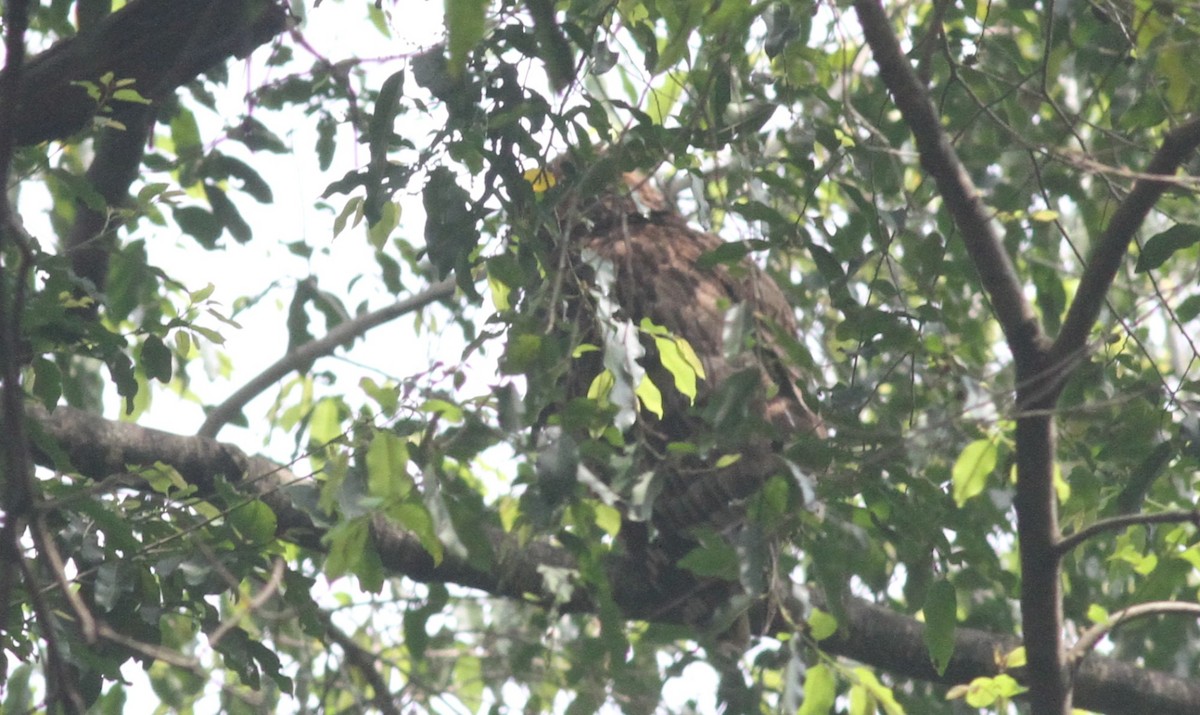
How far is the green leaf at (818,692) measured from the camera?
196cm

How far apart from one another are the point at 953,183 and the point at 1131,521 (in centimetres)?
55

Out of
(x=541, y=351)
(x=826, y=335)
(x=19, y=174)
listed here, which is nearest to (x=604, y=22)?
(x=541, y=351)

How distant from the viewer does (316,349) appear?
12.3 ft

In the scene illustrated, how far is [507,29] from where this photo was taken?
76.4 inches

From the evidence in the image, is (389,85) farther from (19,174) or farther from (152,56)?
(19,174)

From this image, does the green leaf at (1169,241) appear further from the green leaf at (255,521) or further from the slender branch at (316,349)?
the slender branch at (316,349)

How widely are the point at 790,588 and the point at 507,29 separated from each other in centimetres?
105

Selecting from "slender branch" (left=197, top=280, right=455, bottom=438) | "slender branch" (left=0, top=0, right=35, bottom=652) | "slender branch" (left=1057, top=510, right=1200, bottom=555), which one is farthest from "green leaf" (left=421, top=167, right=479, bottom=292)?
"slender branch" (left=197, top=280, right=455, bottom=438)

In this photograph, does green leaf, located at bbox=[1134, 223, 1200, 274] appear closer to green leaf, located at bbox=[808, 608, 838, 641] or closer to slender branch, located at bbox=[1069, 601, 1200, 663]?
slender branch, located at bbox=[1069, 601, 1200, 663]

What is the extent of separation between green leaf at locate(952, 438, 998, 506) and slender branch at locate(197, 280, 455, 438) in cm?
172

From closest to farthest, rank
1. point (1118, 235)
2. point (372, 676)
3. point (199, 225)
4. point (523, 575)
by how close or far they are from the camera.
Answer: point (1118, 235)
point (372, 676)
point (523, 575)
point (199, 225)

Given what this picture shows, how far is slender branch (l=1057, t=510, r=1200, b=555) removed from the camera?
71.7 inches

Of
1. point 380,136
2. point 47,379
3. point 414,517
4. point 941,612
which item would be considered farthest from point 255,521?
point 941,612

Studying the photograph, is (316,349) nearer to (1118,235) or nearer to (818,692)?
(818,692)
